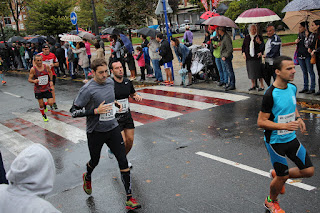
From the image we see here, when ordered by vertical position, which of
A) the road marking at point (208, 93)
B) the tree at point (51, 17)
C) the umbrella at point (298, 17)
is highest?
the tree at point (51, 17)

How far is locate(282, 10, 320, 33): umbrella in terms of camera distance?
10.6m

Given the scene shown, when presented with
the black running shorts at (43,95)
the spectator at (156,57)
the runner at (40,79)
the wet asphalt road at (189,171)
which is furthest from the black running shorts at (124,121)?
the spectator at (156,57)

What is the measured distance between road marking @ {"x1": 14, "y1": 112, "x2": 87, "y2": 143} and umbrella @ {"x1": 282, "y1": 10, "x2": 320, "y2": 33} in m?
7.15

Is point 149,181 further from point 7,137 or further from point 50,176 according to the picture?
point 7,137

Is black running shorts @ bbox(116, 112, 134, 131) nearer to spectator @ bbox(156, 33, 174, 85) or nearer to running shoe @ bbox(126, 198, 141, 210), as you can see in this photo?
running shoe @ bbox(126, 198, 141, 210)

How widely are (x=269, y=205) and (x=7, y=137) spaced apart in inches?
285

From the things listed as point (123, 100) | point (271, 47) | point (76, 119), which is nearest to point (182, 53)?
point (271, 47)

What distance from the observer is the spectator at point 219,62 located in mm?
12734

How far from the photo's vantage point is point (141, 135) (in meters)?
8.45

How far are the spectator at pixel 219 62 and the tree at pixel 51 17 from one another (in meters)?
17.9

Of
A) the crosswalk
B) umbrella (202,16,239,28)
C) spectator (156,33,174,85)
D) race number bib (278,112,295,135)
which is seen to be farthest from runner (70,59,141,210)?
spectator (156,33,174,85)

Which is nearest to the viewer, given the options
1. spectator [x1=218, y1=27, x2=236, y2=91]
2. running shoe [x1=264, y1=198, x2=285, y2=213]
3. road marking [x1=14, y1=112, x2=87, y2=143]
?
running shoe [x1=264, y1=198, x2=285, y2=213]

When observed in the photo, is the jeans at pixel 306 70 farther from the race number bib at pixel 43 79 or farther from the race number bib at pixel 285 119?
the race number bib at pixel 43 79

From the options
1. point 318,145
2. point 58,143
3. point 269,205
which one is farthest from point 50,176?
point 58,143
